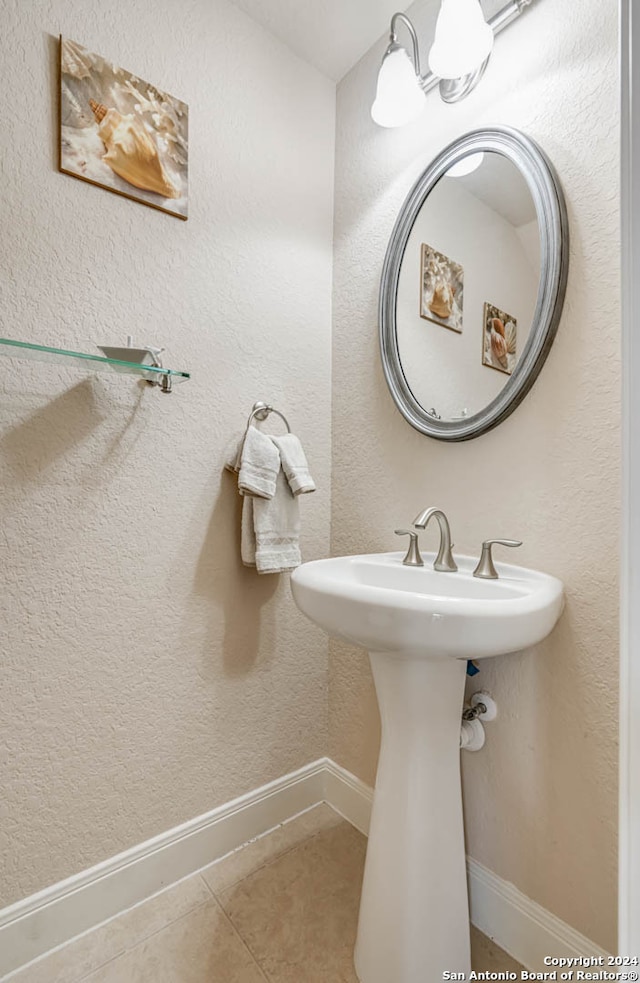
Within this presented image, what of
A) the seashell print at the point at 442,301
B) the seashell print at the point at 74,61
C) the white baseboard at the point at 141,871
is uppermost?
the seashell print at the point at 74,61

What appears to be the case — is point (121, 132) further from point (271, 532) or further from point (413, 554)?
point (413, 554)

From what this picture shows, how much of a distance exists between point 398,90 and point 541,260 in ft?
2.05

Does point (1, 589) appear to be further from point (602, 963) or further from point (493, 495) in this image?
point (602, 963)

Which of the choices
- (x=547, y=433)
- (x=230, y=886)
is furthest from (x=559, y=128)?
(x=230, y=886)

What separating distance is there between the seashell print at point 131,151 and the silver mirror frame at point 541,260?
2.08ft

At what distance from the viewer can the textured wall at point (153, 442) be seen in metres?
1.00

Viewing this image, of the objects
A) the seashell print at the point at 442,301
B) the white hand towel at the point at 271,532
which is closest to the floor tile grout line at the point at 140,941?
the white hand towel at the point at 271,532

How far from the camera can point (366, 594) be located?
0.81m

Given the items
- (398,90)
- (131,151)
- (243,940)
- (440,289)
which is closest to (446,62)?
(398,90)

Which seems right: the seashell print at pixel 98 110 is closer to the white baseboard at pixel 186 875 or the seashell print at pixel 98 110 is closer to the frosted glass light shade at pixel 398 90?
the frosted glass light shade at pixel 398 90

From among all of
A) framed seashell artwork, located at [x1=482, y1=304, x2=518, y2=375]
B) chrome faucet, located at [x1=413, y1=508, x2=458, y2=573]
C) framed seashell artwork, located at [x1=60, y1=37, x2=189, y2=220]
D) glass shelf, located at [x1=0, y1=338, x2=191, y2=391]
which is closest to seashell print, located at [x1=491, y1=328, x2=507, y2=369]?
framed seashell artwork, located at [x1=482, y1=304, x2=518, y2=375]

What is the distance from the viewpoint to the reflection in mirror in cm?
105

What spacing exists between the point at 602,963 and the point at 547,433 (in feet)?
3.45

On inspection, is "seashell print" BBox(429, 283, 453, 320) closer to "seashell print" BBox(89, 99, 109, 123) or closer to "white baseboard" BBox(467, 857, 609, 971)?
"seashell print" BBox(89, 99, 109, 123)
